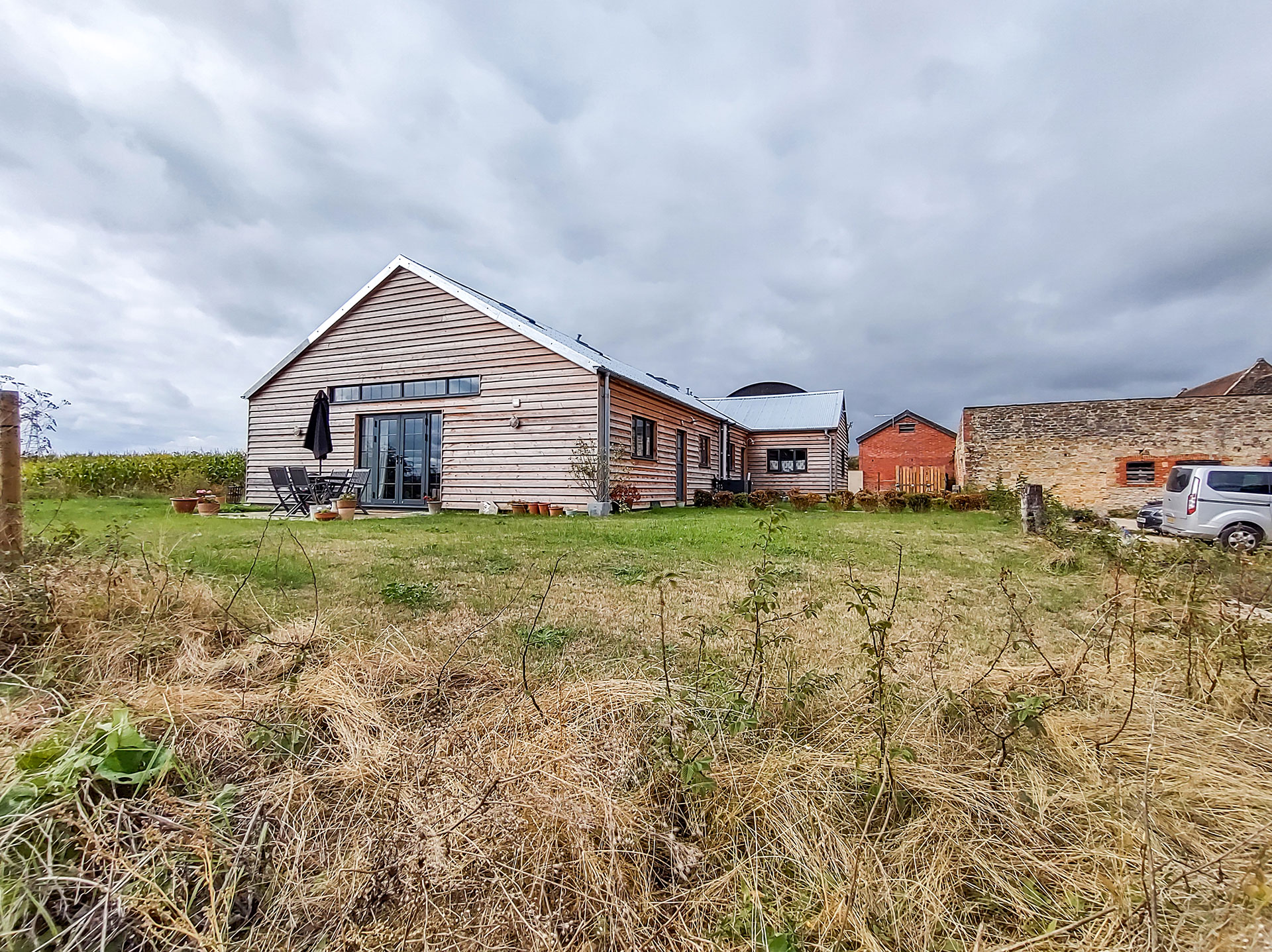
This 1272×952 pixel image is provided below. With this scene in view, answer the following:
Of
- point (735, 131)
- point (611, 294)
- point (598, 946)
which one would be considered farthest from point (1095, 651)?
point (611, 294)

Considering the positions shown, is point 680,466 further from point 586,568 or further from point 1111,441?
point 1111,441

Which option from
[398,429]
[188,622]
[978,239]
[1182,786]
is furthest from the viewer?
[978,239]

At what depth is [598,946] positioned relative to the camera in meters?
1.33

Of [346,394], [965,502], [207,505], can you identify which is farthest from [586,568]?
[965,502]

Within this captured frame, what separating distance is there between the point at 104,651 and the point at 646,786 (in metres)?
2.56

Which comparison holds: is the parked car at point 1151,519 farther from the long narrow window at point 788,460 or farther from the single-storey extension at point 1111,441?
the long narrow window at point 788,460

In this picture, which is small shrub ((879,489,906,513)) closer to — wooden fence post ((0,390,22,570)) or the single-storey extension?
the single-storey extension

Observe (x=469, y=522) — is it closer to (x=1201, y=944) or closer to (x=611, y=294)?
(x=1201, y=944)

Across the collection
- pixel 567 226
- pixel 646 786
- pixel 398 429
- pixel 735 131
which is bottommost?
pixel 646 786

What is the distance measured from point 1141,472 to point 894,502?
11975mm

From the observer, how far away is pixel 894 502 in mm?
15938

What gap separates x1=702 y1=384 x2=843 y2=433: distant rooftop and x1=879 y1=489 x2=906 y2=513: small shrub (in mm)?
8314

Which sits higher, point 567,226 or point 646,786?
point 567,226

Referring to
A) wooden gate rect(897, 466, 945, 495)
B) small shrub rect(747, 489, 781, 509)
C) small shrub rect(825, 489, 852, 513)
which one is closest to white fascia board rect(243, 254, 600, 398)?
small shrub rect(747, 489, 781, 509)
